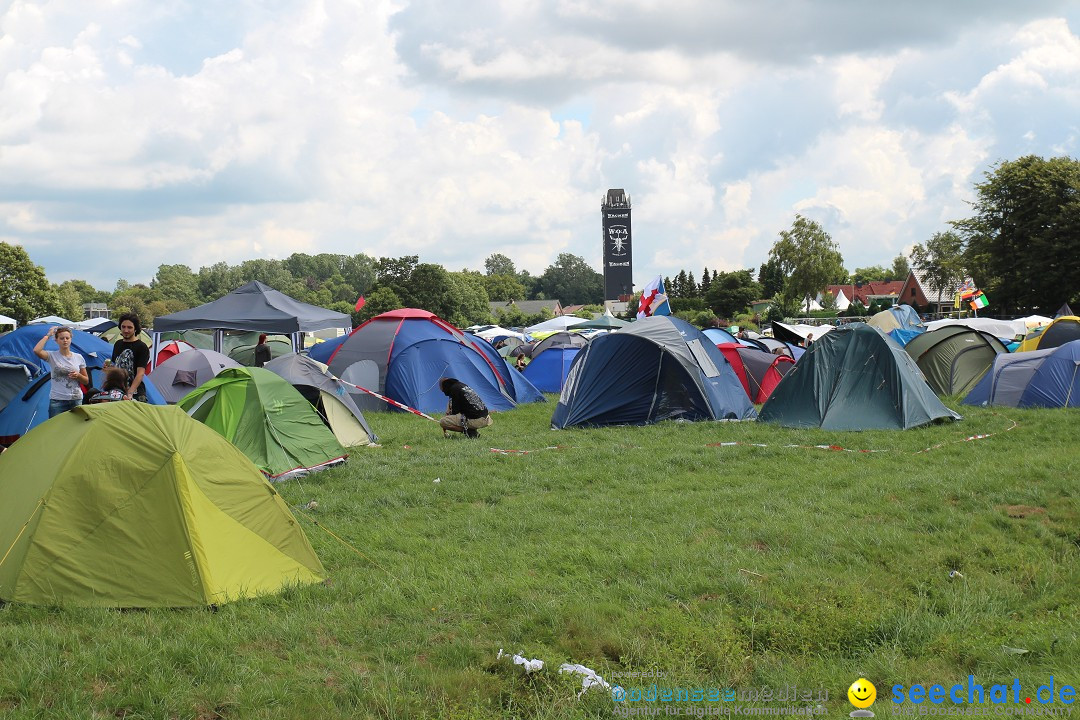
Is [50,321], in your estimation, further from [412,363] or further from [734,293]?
[734,293]

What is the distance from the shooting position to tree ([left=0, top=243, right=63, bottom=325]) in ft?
162

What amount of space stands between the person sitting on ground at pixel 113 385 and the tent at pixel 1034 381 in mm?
14261

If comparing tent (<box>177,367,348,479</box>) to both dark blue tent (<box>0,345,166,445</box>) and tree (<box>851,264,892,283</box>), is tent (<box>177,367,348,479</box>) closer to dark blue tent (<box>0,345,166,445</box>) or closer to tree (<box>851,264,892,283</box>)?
dark blue tent (<box>0,345,166,445</box>)

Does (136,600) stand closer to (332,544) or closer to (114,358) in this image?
(332,544)

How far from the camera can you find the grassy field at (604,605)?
14.1 feet

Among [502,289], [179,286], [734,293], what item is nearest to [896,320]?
[734,293]

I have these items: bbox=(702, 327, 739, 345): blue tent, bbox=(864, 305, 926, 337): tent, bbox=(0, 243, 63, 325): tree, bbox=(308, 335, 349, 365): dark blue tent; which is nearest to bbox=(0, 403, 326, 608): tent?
bbox=(308, 335, 349, 365): dark blue tent

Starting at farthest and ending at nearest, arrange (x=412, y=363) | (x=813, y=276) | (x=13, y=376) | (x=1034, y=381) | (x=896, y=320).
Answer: (x=813, y=276), (x=896, y=320), (x=412, y=363), (x=1034, y=381), (x=13, y=376)

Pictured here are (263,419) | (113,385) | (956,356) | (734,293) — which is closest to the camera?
(113,385)

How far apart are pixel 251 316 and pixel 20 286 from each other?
138 ft

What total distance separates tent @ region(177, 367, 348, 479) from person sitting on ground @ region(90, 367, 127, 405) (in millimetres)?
1138

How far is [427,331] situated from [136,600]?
12019mm

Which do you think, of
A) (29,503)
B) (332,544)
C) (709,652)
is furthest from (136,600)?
(709,652)

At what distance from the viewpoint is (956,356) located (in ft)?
57.4
